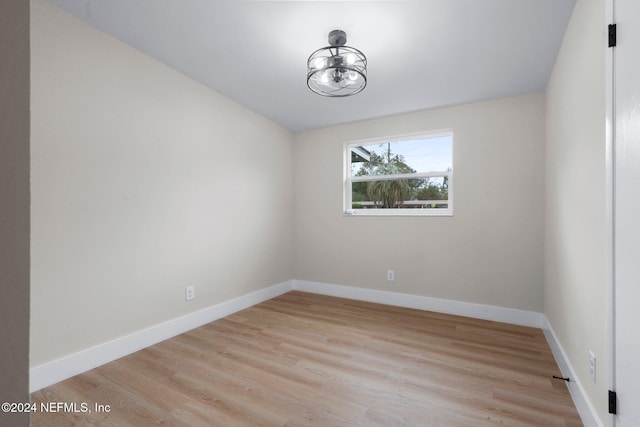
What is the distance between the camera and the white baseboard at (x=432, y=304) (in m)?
2.92

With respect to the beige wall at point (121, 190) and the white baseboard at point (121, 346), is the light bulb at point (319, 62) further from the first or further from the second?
the white baseboard at point (121, 346)

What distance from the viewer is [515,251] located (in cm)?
296

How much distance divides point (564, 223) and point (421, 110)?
1.94 m

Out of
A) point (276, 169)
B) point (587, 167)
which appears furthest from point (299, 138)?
point (587, 167)

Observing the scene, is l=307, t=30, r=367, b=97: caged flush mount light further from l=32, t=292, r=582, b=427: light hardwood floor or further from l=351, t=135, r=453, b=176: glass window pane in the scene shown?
l=32, t=292, r=582, b=427: light hardwood floor

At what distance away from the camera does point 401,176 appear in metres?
3.63

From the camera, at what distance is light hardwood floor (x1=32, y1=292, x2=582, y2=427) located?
158 cm

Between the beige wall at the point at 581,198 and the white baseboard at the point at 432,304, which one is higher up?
the beige wall at the point at 581,198

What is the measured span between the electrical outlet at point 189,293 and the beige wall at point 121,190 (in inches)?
1.6

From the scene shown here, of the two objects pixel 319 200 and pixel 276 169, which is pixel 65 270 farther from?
pixel 319 200

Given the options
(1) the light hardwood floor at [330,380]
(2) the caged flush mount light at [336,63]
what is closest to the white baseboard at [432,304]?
(1) the light hardwood floor at [330,380]

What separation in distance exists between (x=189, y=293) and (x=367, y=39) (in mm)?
2677

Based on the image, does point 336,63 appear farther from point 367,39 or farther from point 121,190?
point 121,190
